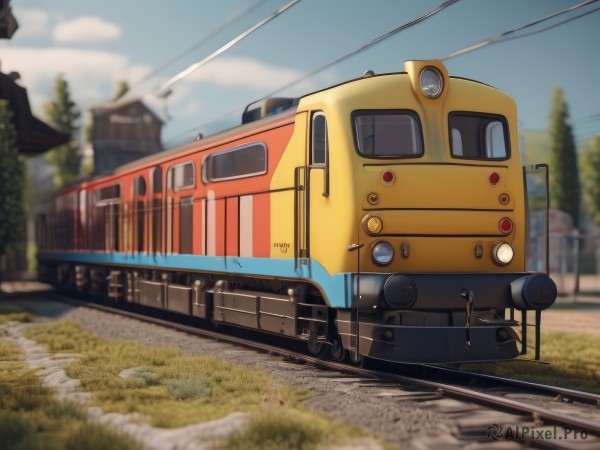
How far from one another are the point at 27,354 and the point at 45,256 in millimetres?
18605

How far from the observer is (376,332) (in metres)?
9.57

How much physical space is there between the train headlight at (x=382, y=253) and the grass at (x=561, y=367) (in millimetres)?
A: 2129

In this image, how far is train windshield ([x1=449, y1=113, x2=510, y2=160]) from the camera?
10.4 meters

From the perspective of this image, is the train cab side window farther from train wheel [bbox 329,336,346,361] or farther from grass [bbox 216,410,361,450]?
grass [bbox 216,410,361,450]

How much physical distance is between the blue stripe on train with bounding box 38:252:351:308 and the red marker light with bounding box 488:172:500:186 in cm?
234

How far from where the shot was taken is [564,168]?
63.5 m

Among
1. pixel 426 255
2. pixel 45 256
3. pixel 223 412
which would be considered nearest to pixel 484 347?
pixel 426 255

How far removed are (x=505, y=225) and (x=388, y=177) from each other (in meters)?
1.76

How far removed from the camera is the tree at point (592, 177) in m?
63.8

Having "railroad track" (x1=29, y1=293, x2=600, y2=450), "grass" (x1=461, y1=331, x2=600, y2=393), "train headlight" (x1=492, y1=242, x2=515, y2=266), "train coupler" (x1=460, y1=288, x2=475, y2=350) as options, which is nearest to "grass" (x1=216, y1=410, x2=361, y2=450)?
"railroad track" (x1=29, y1=293, x2=600, y2=450)

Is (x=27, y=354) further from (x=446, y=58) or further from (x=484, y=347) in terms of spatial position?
(x=446, y=58)

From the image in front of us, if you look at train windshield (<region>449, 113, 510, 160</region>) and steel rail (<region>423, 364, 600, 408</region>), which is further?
train windshield (<region>449, 113, 510, 160</region>)

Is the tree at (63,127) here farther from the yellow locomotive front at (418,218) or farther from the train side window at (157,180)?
the yellow locomotive front at (418,218)

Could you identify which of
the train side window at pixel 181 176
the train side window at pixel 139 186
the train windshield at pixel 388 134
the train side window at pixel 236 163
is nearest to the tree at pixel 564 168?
the train side window at pixel 139 186
